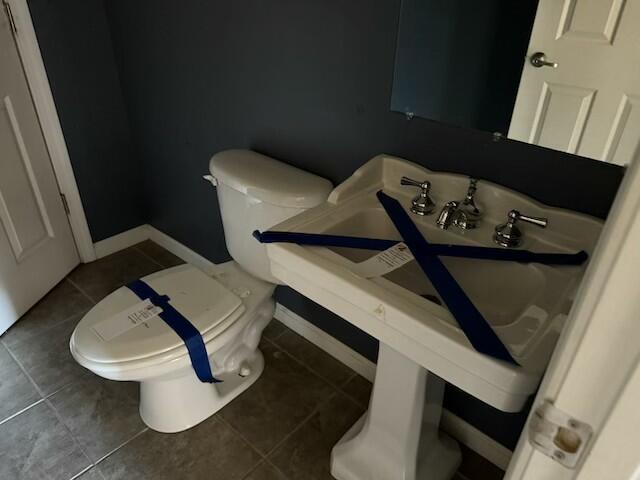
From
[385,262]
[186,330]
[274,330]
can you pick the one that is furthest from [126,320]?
[385,262]

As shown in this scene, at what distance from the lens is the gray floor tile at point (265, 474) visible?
1423 mm

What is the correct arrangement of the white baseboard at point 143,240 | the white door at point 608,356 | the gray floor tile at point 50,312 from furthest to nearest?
1. the white baseboard at point 143,240
2. the gray floor tile at point 50,312
3. the white door at point 608,356

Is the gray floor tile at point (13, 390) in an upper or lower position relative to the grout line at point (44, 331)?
lower

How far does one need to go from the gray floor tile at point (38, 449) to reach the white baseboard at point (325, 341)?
68cm

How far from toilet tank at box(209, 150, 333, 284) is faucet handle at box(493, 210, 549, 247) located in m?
0.49

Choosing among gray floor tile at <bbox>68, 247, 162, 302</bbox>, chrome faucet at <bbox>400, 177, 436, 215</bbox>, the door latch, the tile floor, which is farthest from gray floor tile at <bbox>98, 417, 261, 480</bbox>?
the door latch

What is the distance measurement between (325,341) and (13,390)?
1089 mm

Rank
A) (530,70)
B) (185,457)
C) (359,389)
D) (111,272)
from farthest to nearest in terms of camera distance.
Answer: (111,272) < (359,389) < (185,457) < (530,70)

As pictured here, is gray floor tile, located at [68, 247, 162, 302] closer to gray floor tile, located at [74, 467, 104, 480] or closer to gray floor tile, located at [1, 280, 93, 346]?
gray floor tile, located at [1, 280, 93, 346]

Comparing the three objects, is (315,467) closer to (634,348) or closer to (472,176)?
(472,176)

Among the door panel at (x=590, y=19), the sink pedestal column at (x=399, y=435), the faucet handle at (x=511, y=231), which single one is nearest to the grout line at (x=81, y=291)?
the sink pedestal column at (x=399, y=435)

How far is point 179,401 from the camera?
151 centimetres

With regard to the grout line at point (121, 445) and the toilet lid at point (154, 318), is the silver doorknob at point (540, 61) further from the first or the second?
the grout line at point (121, 445)

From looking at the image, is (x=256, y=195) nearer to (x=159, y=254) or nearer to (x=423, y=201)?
(x=423, y=201)
